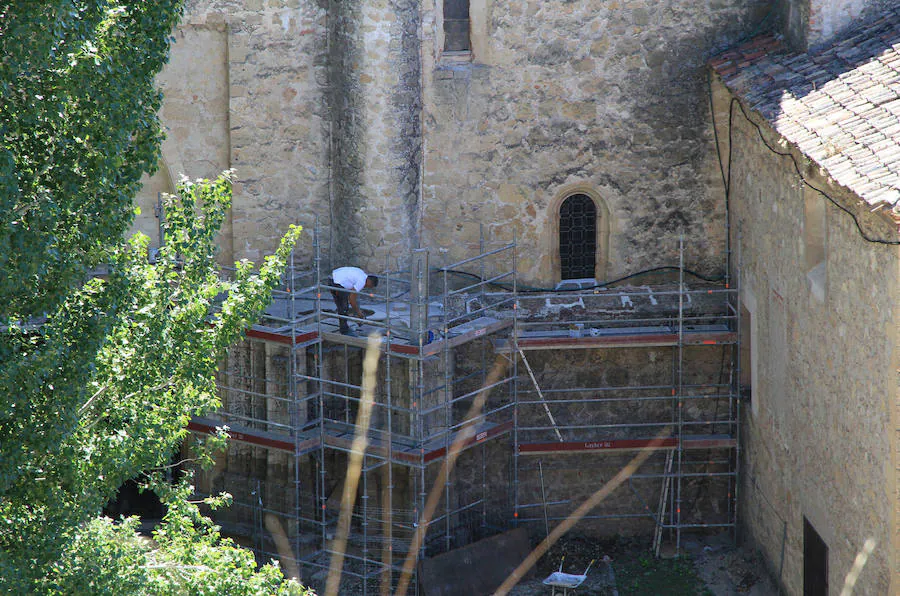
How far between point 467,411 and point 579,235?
2.68 m

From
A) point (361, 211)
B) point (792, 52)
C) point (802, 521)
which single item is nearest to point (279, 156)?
point (361, 211)

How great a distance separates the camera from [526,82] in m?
19.7

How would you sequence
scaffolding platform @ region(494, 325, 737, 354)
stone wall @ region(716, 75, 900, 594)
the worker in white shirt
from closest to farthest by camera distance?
stone wall @ region(716, 75, 900, 594) < the worker in white shirt < scaffolding platform @ region(494, 325, 737, 354)

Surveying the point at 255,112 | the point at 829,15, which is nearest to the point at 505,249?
the point at 255,112

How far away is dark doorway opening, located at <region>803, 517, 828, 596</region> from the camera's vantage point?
16766mm

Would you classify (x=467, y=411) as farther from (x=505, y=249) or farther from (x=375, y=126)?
(x=375, y=126)

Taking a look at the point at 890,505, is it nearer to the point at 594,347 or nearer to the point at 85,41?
the point at 594,347

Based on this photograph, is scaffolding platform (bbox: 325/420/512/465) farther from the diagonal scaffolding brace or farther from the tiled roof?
the tiled roof

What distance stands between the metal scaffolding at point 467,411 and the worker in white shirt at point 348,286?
18cm

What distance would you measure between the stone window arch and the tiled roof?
2430 mm

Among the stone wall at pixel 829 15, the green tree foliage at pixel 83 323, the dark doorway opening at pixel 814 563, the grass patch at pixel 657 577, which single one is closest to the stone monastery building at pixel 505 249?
the stone wall at pixel 829 15

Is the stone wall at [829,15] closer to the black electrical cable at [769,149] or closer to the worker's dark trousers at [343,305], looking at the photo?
the black electrical cable at [769,149]

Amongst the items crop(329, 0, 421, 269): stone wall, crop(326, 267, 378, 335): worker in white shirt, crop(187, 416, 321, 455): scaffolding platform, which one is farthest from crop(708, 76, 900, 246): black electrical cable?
crop(187, 416, 321, 455): scaffolding platform

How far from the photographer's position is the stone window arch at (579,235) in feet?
66.3
